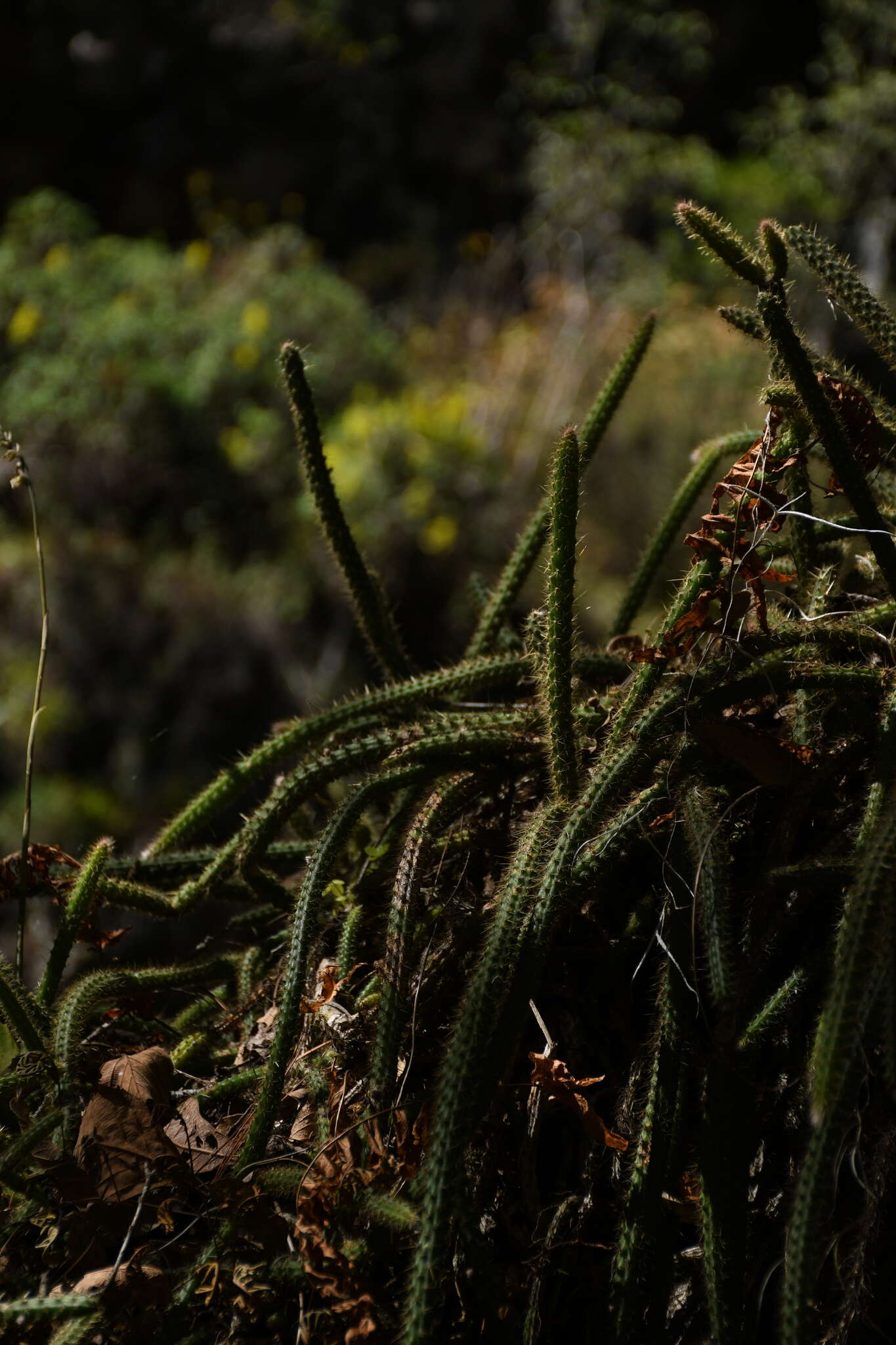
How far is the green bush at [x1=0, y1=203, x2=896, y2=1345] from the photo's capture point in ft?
2.42

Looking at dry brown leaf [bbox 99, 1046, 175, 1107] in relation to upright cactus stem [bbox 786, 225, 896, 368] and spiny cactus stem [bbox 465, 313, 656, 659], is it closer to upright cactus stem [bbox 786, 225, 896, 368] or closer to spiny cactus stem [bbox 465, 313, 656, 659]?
spiny cactus stem [bbox 465, 313, 656, 659]

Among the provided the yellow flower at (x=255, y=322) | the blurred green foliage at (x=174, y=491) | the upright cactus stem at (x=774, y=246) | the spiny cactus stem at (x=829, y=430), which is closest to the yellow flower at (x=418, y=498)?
the blurred green foliage at (x=174, y=491)

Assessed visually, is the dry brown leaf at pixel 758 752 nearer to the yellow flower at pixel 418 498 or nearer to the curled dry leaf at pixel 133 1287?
the curled dry leaf at pixel 133 1287

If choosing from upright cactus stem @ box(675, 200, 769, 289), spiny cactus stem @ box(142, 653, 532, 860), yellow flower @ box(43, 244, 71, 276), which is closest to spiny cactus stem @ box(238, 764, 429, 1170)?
spiny cactus stem @ box(142, 653, 532, 860)

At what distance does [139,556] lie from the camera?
23.4 feet

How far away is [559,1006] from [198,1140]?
34 cm

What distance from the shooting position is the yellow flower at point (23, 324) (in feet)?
25.3

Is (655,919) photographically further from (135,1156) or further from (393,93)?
(393,93)

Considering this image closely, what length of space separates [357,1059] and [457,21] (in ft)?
46.9

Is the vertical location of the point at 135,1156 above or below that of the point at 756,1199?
above

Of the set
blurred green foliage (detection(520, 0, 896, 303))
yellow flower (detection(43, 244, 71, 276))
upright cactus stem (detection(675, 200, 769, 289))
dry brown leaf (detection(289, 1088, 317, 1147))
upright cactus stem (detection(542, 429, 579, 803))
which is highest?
blurred green foliage (detection(520, 0, 896, 303))

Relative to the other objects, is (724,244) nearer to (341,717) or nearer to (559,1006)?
(341,717)

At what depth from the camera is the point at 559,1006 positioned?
35.5 inches

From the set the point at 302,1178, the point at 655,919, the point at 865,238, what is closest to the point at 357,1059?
the point at 302,1178
